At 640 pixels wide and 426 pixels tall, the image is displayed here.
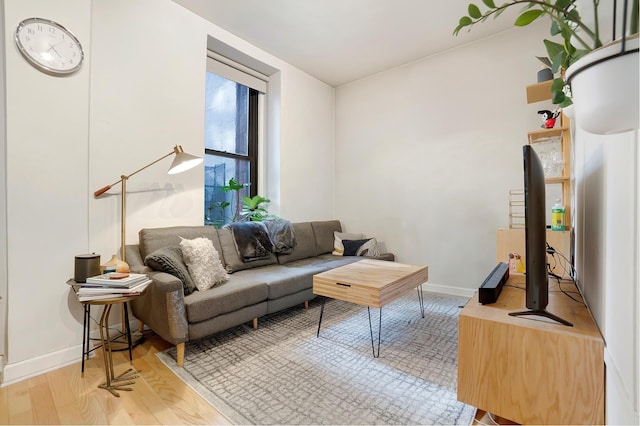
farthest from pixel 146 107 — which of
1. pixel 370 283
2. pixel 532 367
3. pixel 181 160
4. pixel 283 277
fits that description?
pixel 532 367

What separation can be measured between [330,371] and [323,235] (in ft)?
7.66

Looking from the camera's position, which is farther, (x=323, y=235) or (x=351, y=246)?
(x=323, y=235)

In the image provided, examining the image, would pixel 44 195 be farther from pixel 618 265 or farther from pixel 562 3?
pixel 618 265

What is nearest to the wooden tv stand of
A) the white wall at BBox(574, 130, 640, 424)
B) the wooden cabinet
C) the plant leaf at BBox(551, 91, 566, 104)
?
the white wall at BBox(574, 130, 640, 424)

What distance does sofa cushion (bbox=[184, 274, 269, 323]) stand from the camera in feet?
6.42

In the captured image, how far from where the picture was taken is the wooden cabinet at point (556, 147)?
7.52ft

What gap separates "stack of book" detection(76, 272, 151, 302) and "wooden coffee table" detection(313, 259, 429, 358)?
4.03 feet

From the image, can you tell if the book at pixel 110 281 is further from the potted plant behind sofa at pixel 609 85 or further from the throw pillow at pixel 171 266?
the potted plant behind sofa at pixel 609 85

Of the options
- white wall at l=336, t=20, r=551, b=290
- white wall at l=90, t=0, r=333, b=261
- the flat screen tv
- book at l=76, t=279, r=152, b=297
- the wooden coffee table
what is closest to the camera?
the flat screen tv

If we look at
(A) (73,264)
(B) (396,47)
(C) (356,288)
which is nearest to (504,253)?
(C) (356,288)

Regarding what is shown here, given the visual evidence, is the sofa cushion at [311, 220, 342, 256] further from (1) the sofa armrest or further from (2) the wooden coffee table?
(1) the sofa armrest

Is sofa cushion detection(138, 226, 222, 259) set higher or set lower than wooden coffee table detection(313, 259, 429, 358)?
higher

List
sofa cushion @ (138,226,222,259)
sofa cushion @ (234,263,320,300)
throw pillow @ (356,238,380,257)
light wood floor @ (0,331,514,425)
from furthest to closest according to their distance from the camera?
throw pillow @ (356,238,380,257) < sofa cushion @ (234,263,320,300) < sofa cushion @ (138,226,222,259) < light wood floor @ (0,331,514,425)

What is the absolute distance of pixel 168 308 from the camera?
186 centimetres
